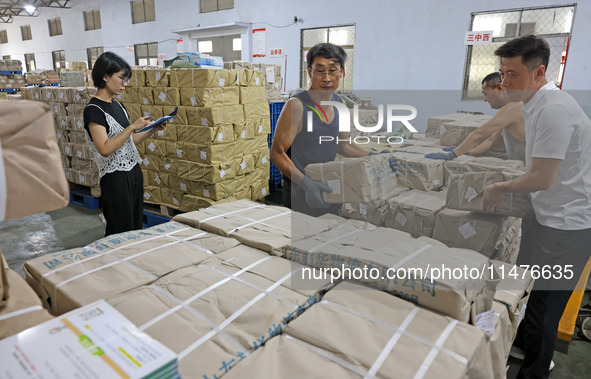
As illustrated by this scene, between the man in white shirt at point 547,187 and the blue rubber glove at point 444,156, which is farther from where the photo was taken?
the blue rubber glove at point 444,156

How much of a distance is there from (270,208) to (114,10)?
16.2 m

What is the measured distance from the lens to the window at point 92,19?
16.0 metres

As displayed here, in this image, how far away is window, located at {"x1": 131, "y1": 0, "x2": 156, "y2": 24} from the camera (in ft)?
44.9

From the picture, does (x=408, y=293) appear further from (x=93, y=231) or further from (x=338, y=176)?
(x=93, y=231)

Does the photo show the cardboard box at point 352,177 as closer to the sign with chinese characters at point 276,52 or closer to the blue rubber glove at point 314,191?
the blue rubber glove at point 314,191

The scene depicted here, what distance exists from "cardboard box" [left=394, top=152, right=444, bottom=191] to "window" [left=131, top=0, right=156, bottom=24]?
13808 millimetres

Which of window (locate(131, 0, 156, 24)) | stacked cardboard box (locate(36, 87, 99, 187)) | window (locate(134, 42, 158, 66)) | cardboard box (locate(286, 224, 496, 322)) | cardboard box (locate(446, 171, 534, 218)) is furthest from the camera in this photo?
window (locate(134, 42, 158, 66))

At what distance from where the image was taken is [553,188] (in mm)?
1865

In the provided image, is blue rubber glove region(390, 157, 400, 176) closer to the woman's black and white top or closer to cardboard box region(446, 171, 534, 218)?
cardboard box region(446, 171, 534, 218)

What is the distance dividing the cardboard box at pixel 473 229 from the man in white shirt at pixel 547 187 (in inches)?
3.6

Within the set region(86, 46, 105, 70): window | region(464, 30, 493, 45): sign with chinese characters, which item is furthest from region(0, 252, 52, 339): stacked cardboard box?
region(86, 46, 105, 70): window

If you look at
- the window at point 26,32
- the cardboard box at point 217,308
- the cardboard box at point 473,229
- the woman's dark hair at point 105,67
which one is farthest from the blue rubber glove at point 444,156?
the window at point 26,32

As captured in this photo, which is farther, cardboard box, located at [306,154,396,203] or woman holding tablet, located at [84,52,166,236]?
woman holding tablet, located at [84,52,166,236]

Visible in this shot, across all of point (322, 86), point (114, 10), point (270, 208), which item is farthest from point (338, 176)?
point (114, 10)
